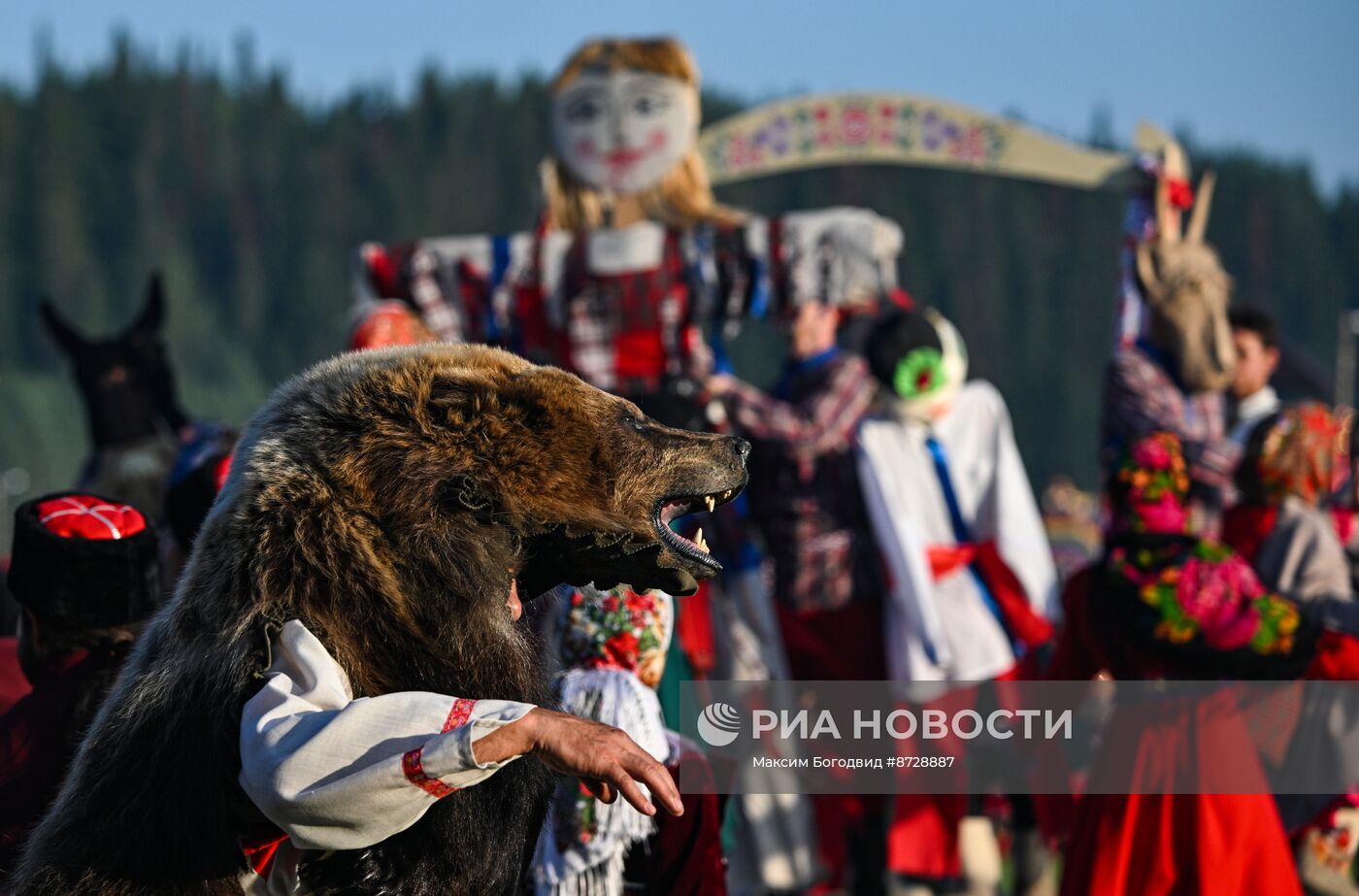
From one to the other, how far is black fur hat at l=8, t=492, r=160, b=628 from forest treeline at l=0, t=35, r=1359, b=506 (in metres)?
25.3

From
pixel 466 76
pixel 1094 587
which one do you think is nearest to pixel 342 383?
pixel 1094 587

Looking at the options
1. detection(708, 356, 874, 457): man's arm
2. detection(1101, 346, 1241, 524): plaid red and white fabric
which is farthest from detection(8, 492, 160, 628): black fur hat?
detection(1101, 346, 1241, 524): plaid red and white fabric

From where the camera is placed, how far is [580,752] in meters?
1.66

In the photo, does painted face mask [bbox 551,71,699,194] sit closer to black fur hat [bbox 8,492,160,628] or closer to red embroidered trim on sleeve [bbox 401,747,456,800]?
black fur hat [bbox 8,492,160,628]

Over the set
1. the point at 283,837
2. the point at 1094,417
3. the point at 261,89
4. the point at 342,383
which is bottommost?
the point at 1094,417

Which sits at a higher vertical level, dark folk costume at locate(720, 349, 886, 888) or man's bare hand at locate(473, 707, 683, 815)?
man's bare hand at locate(473, 707, 683, 815)

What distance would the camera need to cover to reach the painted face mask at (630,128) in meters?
6.32

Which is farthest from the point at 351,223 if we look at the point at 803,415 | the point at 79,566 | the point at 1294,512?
the point at 79,566

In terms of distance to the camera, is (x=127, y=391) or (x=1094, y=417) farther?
(x=1094, y=417)

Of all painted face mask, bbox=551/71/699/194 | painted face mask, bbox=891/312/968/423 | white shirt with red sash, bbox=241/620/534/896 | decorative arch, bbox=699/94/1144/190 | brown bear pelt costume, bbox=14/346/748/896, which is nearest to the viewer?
white shirt with red sash, bbox=241/620/534/896

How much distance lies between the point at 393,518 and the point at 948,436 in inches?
157

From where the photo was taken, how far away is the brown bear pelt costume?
5.78 feet

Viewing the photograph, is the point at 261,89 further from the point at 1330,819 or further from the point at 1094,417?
the point at 1330,819

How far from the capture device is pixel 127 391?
577 cm
